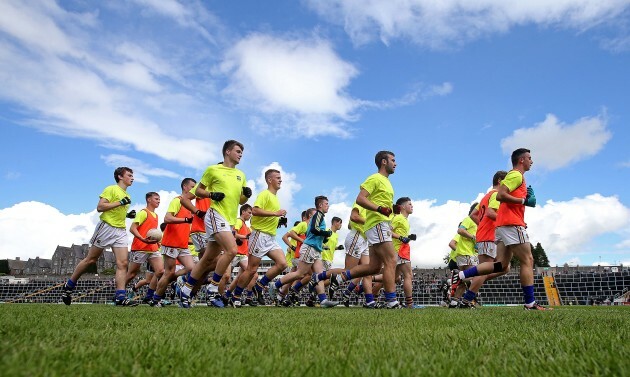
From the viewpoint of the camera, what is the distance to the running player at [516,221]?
7.60m

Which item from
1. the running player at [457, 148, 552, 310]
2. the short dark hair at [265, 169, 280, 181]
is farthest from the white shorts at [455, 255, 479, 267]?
the short dark hair at [265, 169, 280, 181]

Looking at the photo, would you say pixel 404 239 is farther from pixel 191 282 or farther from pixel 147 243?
pixel 147 243

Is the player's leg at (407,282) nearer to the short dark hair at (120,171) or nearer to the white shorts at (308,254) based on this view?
the white shorts at (308,254)

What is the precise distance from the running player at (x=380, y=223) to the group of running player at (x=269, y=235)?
17 mm

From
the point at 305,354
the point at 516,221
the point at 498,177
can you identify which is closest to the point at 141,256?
the point at 498,177

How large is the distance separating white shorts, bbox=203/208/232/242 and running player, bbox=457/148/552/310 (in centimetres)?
445

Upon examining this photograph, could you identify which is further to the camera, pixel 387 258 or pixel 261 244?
pixel 261 244

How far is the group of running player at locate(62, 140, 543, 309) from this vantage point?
772 cm

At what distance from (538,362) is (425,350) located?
1.74 feet

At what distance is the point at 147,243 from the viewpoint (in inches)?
415

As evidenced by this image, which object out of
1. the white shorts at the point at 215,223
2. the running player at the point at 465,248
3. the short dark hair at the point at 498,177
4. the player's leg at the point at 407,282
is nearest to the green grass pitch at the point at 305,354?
the white shorts at the point at 215,223

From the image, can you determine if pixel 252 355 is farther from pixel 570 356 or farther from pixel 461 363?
pixel 570 356

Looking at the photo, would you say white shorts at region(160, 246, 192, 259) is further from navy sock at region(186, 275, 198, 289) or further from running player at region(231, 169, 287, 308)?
navy sock at region(186, 275, 198, 289)

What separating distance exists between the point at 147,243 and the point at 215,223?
12.5 ft
